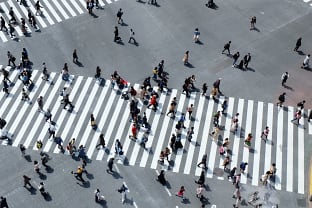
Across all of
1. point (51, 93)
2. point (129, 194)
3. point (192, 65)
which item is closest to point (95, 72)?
point (51, 93)

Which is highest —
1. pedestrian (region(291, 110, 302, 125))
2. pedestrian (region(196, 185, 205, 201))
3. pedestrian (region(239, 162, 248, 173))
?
pedestrian (region(291, 110, 302, 125))

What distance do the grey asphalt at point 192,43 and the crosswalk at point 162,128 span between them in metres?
2.38

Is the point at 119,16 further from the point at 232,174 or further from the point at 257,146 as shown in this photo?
the point at 232,174

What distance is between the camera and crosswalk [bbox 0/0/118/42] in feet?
190

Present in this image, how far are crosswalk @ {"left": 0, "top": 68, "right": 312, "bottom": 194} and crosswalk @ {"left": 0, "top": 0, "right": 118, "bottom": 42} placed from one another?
31.7ft

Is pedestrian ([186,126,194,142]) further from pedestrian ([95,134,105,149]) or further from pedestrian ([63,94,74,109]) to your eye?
pedestrian ([63,94,74,109])

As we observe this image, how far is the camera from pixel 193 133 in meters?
44.9

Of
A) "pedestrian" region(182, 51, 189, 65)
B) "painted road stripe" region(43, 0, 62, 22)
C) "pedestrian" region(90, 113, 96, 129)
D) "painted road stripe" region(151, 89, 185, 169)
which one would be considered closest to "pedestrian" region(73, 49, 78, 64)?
"painted road stripe" region(43, 0, 62, 22)

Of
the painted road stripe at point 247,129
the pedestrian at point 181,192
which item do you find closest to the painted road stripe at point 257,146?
the painted road stripe at point 247,129

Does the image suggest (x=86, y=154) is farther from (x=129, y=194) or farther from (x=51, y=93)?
(x=51, y=93)

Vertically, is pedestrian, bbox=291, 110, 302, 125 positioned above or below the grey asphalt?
below

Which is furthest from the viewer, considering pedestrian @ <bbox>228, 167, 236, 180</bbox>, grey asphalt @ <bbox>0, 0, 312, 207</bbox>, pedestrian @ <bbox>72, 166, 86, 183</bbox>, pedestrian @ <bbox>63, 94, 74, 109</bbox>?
grey asphalt @ <bbox>0, 0, 312, 207</bbox>

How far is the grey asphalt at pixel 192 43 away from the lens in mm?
51188

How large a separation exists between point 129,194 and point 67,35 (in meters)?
23.1
